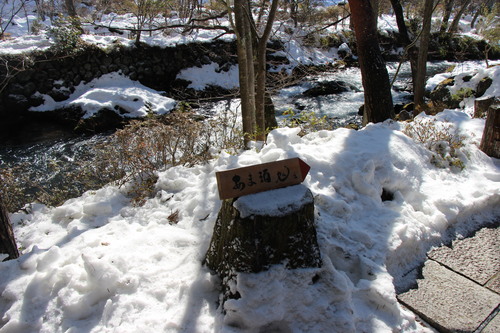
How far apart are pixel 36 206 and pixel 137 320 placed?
258cm

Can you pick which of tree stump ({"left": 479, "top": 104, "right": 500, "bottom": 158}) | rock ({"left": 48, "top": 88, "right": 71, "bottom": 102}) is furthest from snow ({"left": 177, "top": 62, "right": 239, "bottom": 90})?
tree stump ({"left": 479, "top": 104, "right": 500, "bottom": 158})

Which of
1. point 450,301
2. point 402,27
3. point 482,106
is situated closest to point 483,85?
point 482,106

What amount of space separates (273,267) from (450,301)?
1.44 metres

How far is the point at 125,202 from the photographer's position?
338 cm

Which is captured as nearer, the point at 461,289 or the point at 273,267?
the point at 273,267

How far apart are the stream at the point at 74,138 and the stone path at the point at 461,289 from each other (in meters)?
4.46

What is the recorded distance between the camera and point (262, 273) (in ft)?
6.31

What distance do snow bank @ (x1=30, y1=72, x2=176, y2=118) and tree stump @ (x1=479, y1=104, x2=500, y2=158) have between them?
877 cm

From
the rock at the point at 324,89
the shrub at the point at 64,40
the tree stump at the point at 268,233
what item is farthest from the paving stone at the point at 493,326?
the shrub at the point at 64,40

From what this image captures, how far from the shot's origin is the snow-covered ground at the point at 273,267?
1.90m

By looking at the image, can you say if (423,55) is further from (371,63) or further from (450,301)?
(450,301)

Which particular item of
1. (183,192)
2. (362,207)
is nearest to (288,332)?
(362,207)

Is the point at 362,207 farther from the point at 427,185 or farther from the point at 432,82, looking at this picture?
the point at 432,82

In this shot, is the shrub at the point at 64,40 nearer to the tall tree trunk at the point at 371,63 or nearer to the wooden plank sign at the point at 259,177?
the tall tree trunk at the point at 371,63
